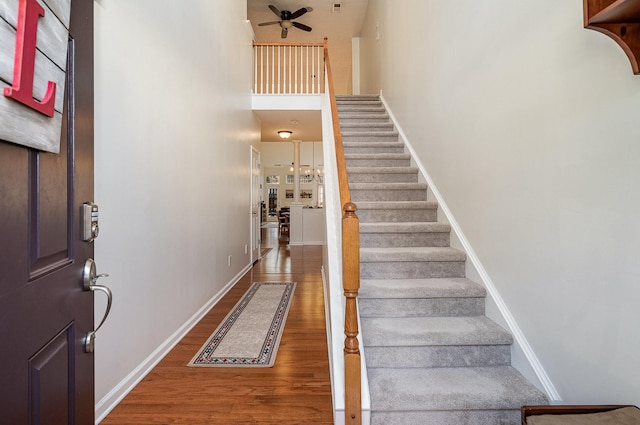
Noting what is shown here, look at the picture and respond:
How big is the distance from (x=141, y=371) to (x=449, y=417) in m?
1.91

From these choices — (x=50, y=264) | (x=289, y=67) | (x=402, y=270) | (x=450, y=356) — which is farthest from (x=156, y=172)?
(x=289, y=67)

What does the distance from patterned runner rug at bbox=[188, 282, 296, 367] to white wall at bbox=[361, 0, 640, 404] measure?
1.77 m

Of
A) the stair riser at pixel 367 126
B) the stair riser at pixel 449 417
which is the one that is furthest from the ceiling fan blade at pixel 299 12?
the stair riser at pixel 449 417

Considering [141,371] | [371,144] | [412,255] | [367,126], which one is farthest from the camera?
[367,126]

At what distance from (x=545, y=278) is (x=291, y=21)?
6907 millimetres

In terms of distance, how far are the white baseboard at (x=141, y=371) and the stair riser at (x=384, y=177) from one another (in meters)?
2.09

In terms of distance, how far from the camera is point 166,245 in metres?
2.46

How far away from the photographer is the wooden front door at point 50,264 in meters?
0.65

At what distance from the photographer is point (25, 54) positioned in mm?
657

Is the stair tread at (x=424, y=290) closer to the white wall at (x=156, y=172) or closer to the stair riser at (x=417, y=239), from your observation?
the stair riser at (x=417, y=239)

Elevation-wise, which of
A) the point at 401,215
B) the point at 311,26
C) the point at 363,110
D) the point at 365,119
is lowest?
the point at 401,215

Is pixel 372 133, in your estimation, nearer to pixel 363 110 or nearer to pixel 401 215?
pixel 363 110

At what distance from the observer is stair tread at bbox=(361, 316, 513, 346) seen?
1.87m

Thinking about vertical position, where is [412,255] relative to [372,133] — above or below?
below
